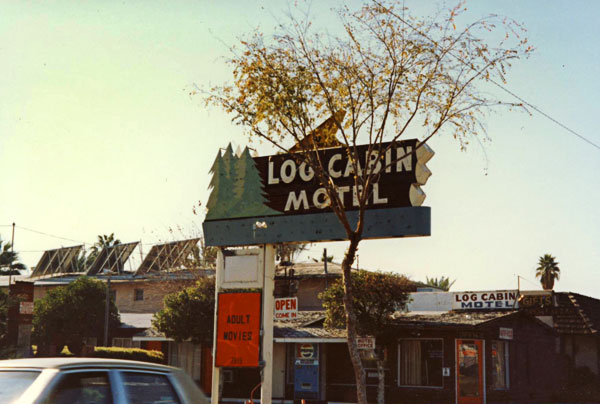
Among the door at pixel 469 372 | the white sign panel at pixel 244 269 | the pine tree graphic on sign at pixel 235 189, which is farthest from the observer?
the door at pixel 469 372

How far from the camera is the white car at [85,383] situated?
20.2ft

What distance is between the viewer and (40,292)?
201 ft

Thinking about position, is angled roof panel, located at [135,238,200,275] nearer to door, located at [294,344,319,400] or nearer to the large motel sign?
door, located at [294,344,319,400]

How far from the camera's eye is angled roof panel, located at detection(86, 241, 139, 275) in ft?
206

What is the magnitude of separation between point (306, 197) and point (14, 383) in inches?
603

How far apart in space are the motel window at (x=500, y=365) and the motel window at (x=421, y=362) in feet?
7.97

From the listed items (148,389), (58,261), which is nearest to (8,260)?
(58,261)

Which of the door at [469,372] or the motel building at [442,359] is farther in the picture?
the motel building at [442,359]

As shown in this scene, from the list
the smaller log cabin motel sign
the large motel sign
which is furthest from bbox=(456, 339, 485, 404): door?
the smaller log cabin motel sign

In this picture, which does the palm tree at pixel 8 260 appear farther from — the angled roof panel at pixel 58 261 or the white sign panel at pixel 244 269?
Answer: the white sign panel at pixel 244 269

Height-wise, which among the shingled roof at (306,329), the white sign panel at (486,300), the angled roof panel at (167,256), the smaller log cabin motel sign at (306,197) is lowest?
the shingled roof at (306,329)

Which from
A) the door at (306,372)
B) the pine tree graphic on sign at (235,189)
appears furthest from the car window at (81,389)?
the door at (306,372)

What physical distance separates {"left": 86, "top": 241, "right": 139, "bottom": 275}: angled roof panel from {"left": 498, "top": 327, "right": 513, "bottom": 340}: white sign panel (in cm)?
3827

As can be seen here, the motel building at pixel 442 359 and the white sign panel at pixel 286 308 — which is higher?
the white sign panel at pixel 286 308
